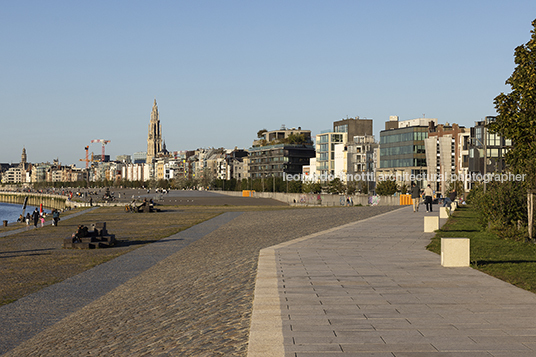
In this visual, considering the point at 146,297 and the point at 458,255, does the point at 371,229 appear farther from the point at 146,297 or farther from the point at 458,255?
the point at 146,297

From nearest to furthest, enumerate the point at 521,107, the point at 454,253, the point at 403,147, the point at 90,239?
the point at 454,253 < the point at 521,107 < the point at 90,239 < the point at 403,147

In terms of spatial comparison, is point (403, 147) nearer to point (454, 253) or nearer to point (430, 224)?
point (430, 224)

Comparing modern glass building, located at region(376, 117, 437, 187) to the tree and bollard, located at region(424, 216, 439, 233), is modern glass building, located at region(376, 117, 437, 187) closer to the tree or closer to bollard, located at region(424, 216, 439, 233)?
bollard, located at region(424, 216, 439, 233)

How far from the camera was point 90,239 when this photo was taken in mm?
26781

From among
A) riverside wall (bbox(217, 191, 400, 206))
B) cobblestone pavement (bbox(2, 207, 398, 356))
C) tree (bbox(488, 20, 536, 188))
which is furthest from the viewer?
riverside wall (bbox(217, 191, 400, 206))

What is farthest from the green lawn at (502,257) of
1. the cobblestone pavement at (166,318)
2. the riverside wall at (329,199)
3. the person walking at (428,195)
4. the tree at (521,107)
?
the riverside wall at (329,199)

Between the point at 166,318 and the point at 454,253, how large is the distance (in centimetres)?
735

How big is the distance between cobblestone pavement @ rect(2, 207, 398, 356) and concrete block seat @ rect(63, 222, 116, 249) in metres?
9.09

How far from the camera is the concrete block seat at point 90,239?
26469 mm

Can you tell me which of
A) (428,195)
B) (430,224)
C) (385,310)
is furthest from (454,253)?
(428,195)

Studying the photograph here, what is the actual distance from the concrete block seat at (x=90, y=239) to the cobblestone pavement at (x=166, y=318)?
358 inches

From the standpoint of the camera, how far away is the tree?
57.6 ft

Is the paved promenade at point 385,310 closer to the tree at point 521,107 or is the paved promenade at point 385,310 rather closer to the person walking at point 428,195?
the tree at point 521,107

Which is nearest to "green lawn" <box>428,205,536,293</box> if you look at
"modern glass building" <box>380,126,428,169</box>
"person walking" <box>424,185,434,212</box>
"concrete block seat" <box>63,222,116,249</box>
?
"concrete block seat" <box>63,222,116,249</box>
